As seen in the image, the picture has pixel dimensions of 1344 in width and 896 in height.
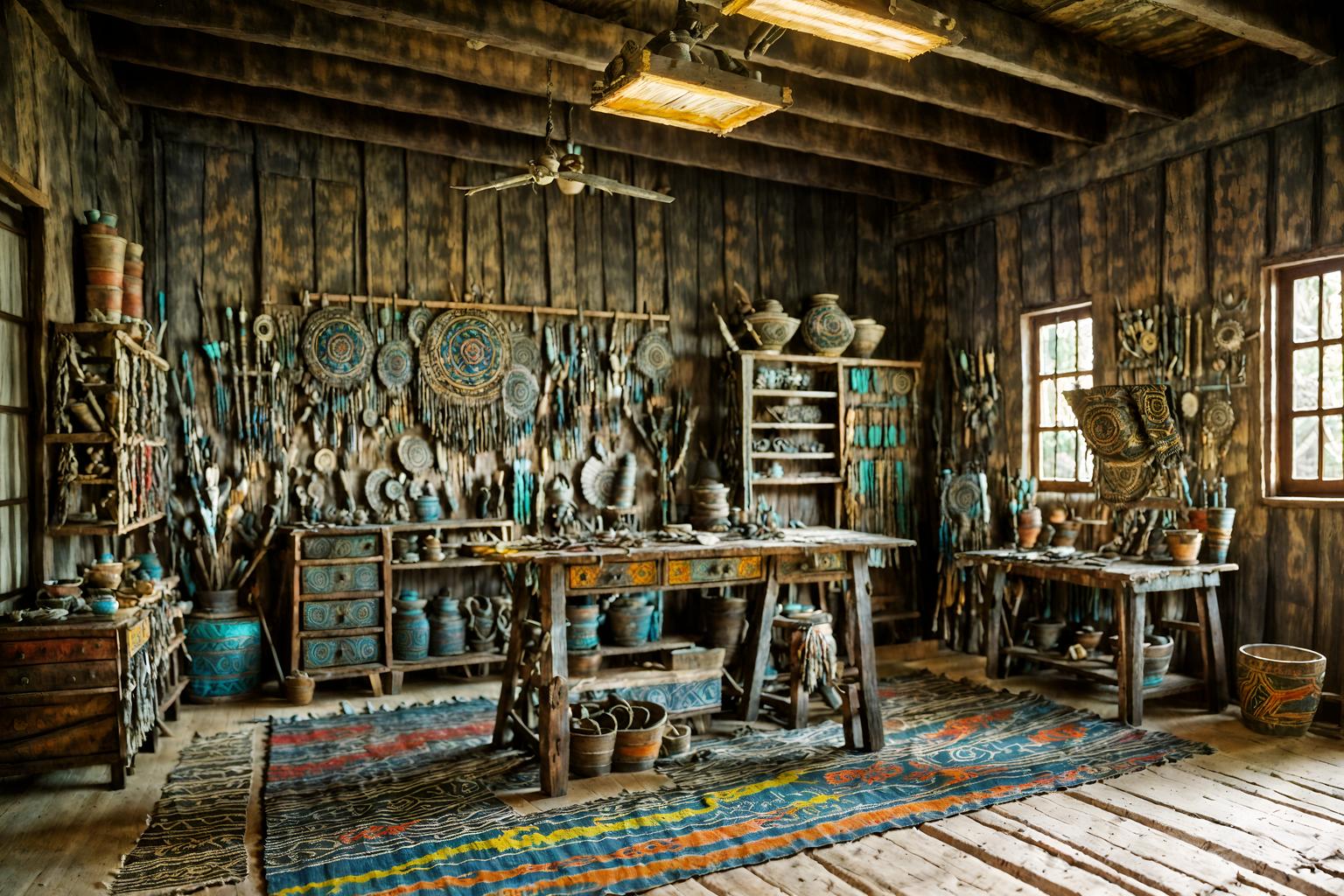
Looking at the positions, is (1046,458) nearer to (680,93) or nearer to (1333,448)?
(1333,448)

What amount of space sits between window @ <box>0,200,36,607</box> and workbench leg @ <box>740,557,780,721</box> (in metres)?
3.40

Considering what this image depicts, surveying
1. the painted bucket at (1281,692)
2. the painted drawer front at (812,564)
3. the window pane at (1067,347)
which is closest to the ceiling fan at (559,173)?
the painted drawer front at (812,564)

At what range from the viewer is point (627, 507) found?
256 inches

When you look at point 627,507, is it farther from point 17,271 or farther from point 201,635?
point 17,271

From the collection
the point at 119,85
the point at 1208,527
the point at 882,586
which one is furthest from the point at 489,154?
the point at 1208,527

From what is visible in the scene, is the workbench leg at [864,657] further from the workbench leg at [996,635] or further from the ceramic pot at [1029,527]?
the ceramic pot at [1029,527]

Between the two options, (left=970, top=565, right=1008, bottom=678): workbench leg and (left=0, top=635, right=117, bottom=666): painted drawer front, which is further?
(left=970, top=565, right=1008, bottom=678): workbench leg

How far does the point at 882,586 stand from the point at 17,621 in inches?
218

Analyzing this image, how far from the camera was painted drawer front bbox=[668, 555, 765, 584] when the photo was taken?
176 inches

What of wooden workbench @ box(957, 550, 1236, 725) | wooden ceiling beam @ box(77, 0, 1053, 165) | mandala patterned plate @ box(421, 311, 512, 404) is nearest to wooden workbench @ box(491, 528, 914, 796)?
wooden workbench @ box(957, 550, 1236, 725)

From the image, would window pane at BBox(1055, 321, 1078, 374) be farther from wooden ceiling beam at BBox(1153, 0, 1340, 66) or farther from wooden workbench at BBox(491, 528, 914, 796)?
wooden workbench at BBox(491, 528, 914, 796)

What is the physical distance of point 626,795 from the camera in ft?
12.7

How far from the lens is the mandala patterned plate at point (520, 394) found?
246 inches

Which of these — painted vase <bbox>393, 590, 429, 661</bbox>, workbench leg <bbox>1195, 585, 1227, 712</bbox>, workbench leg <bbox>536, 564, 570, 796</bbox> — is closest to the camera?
workbench leg <bbox>536, 564, 570, 796</bbox>
